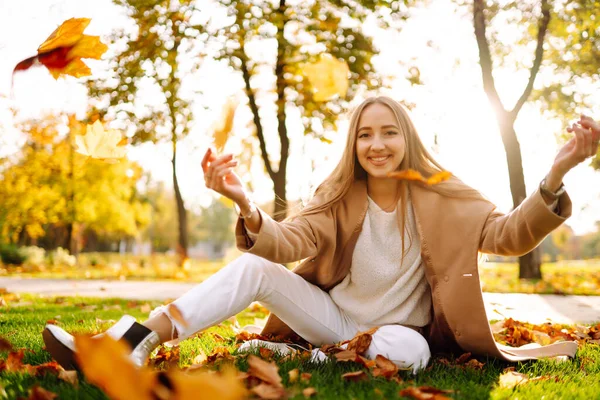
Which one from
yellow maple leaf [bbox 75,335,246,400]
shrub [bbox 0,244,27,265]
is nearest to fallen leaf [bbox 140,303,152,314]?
yellow maple leaf [bbox 75,335,246,400]

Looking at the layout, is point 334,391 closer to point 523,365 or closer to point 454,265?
point 454,265

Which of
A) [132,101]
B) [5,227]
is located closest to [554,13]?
[132,101]

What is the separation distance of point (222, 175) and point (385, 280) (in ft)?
3.65

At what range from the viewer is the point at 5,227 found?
1995cm

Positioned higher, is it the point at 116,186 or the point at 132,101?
the point at 132,101

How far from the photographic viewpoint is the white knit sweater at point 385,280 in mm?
2912

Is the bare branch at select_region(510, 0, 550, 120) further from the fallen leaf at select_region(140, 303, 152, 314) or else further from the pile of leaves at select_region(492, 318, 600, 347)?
the fallen leaf at select_region(140, 303, 152, 314)

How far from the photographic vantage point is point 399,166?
3029 mm

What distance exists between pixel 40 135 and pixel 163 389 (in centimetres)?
1550

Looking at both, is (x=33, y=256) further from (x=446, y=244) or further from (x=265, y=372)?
(x=265, y=372)

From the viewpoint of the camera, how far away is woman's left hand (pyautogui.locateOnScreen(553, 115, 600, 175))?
222 centimetres

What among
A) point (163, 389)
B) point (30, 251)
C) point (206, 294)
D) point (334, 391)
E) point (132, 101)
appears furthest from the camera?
point (30, 251)

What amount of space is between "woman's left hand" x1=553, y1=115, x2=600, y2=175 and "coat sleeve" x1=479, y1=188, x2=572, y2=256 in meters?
0.18

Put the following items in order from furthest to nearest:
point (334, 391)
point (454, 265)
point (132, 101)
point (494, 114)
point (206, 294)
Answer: point (494, 114)
point (132, 101)
point (454, 265)
point (206, 294)
point (334, 391)
